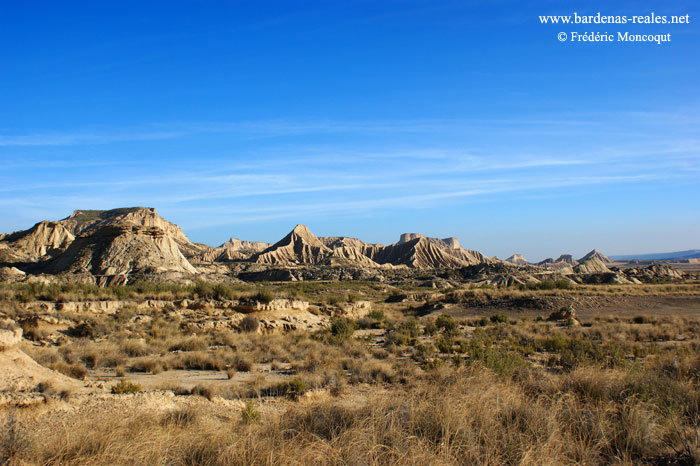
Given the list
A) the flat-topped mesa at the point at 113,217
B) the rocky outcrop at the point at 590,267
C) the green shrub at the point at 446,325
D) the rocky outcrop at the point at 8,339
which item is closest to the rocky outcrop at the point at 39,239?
the flat-topped mesa at the point at 113,217

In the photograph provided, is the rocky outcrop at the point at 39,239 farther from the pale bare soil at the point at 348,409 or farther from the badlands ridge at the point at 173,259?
the pale bare soil at the point at 348,409

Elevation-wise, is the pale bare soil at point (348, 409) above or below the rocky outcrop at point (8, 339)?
below

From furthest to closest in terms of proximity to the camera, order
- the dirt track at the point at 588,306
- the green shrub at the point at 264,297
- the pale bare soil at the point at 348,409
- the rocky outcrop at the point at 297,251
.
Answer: the rocky outcrop at the point at 297,251 → the dirt track at the point at 588,306 → the green shrub at the point at 264,297 → the pale bare soil at the point at 348,409

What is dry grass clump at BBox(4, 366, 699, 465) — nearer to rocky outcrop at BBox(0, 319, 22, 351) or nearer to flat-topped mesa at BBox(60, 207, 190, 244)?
rocky outcrop at BBox(0, 319, 22, 351)

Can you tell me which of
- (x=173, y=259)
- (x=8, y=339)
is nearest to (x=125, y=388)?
(x=8, y=339)

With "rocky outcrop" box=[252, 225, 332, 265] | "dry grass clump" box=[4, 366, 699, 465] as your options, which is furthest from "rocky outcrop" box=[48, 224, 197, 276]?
"rocky outcrop" box=[252, 225, 332, 265]

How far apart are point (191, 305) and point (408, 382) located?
15.6 meters

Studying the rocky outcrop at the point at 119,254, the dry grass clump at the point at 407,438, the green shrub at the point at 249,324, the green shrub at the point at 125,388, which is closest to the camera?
the dry grass clump at the point at 407,438

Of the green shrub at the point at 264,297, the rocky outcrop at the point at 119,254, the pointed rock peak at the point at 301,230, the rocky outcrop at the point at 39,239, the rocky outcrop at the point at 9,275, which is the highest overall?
the pointed rock peak at the point at 301,230

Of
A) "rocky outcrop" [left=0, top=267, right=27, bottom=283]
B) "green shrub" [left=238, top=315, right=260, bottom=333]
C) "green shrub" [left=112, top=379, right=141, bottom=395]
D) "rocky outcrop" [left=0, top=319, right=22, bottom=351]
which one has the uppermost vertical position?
"rocky outcrop" [left=0, top=267, right=27, bottom=283]

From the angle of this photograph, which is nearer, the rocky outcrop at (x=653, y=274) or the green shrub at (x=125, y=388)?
the green shrub at (x=125, y=388)

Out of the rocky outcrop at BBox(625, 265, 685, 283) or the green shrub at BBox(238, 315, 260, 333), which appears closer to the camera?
the green shrub at BBox(238, 315, 260, 333)

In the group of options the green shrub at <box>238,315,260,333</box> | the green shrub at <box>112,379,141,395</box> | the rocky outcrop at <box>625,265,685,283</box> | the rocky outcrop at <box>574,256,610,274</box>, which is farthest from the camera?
the rocky outcrop at <box>574,256,610,274</box>

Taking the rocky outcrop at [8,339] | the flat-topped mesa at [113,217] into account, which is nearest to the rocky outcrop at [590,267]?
the rocky outcrop at [8,339]
